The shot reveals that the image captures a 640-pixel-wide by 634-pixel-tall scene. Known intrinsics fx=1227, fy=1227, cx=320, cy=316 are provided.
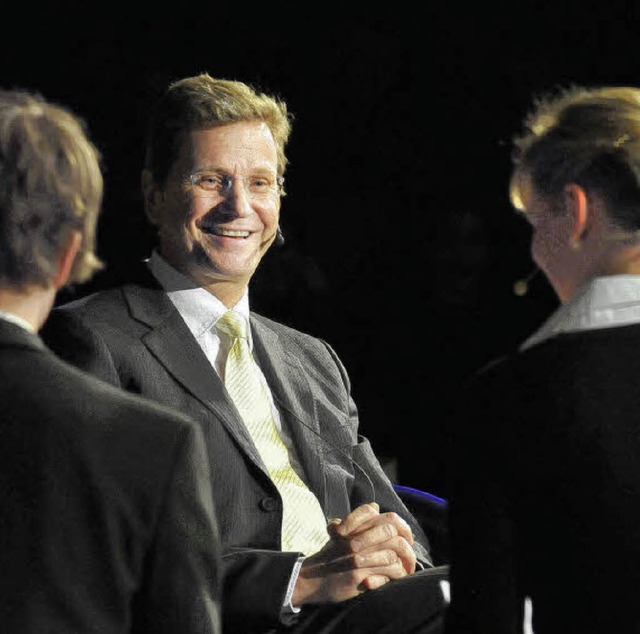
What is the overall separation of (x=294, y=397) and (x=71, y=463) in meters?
1.43

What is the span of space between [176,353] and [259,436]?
0.87 ft

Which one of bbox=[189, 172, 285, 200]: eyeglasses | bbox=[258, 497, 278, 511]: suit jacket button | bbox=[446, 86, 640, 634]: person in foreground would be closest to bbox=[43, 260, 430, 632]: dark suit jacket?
bbox=[258, 497, 278, 511]: suit jacket button

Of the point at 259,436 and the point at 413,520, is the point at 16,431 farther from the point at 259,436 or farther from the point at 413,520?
the point at 413,520

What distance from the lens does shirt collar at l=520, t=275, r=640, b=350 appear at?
1.73m

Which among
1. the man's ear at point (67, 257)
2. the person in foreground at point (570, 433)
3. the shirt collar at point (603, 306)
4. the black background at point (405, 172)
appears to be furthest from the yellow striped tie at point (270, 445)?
the black background at point (405, 172)

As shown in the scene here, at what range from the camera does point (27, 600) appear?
1.45m

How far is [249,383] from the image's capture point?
2781 mm

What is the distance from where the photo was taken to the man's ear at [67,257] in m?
1.54

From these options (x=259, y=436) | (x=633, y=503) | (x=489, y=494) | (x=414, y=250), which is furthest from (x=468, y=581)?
(x=414, y=250)

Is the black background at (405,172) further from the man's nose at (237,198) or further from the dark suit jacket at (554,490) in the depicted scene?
the dark suit jacket at (554,490)

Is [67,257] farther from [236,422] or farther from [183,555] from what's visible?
[236,422]

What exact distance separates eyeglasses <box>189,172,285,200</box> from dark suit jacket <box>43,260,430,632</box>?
243 millimetres

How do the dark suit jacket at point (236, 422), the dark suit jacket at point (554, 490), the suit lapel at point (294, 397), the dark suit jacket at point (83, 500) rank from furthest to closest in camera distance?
the suit lapel at point (294, 397), the dark suit jacket at point (236, 422), the dark suit jacket at point (554, 490), the dark suit jacket at point (83, 500)

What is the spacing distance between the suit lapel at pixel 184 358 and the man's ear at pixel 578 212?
3.41 feet
